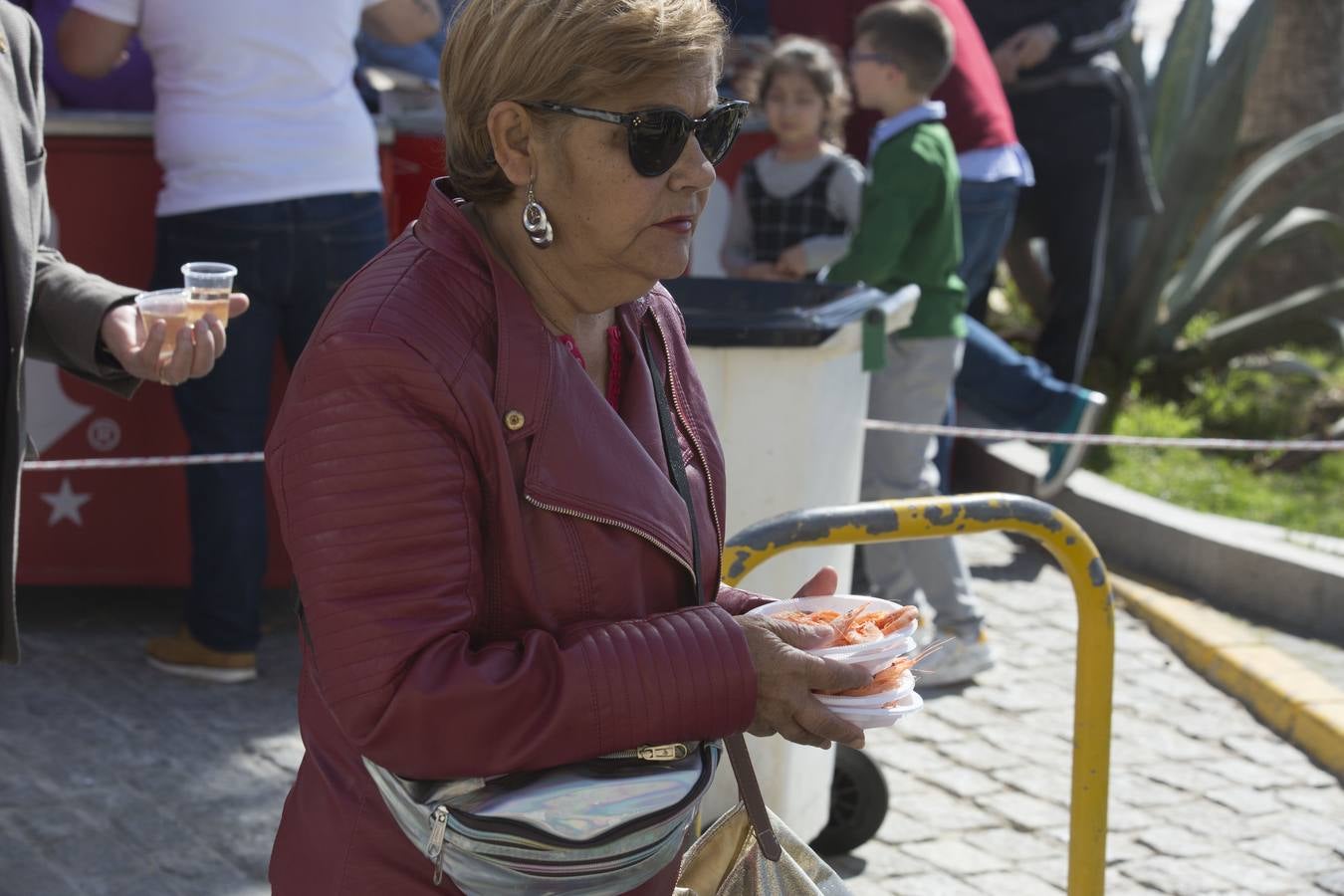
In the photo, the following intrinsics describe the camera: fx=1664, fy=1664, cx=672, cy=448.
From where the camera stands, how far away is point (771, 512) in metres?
3.61

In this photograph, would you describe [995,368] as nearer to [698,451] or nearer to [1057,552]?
[1057,552]

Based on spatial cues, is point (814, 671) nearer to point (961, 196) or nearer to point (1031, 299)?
point (961, 196)

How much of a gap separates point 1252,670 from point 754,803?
346 centimetres

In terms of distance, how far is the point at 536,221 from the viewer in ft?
5.98

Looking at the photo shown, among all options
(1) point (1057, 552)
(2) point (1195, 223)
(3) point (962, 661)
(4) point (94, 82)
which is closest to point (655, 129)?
(1) point (1057, 552)

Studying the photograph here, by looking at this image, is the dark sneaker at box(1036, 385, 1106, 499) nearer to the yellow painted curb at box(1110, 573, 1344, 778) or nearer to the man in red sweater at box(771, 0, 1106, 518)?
the man in red sweater at box(771, 0, 1106, 518)

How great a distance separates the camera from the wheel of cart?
393 cm

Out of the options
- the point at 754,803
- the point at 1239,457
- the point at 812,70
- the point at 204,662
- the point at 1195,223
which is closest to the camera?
the point at 754,803

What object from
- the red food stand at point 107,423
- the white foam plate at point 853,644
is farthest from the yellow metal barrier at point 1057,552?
the red food stand at point 107,423

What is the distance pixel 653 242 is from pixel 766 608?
1.43 feet

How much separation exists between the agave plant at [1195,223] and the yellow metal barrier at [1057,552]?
16.2 feet

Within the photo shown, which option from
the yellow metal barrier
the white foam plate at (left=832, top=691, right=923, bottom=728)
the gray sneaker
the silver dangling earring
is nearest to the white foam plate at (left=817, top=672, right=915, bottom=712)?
the white foam plate at (left=832, top=691, right=923, bottom=728)

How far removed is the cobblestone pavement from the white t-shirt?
1390 millimetres

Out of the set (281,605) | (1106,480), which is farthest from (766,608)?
(1106,480)
